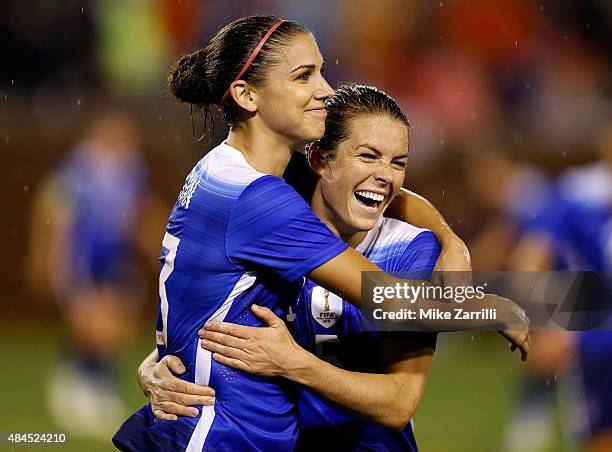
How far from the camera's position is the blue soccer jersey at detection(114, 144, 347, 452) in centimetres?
256

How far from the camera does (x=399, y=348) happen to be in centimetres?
287

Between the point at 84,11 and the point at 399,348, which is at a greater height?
the point at 84,11

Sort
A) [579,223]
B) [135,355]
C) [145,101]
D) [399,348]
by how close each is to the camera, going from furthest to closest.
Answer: [145,101], [135,355], [579,223], [399,348]

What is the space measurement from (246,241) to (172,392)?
0.49 m

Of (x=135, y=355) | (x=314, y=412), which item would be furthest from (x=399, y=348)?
(x=135, y=355)

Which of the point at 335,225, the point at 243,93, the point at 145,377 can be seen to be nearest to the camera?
the point at 243,93

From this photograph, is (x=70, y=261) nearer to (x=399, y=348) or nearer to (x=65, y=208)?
(x=65, y=208)

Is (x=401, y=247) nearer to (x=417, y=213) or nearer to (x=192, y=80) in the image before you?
(x=417, y=213)

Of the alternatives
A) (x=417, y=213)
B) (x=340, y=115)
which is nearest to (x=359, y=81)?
(x=417, y=213)

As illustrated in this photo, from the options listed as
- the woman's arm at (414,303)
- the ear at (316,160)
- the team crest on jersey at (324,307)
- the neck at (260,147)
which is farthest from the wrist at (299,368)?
the ear at (316,160)

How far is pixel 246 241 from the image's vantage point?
2551mm

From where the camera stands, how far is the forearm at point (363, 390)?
8.68ft

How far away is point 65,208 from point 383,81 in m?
3.55

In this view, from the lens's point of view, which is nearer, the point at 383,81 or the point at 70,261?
the point at 70,261
